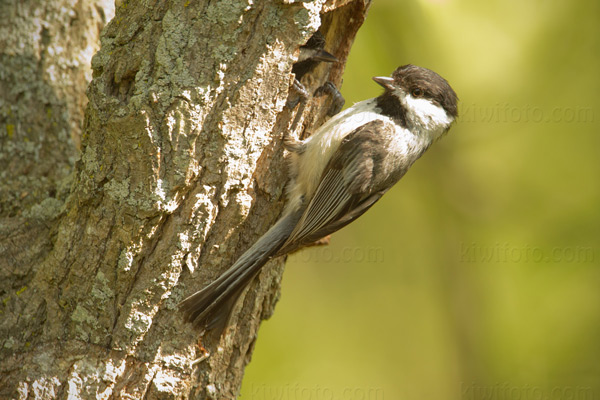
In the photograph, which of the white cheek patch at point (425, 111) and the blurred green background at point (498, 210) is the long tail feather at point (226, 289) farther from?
the blurred green background at point (498, 210)

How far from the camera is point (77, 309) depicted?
198cm

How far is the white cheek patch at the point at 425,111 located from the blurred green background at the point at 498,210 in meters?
0.61

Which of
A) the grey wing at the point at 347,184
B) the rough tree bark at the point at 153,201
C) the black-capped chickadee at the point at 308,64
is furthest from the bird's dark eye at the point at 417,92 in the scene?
the rough tree bark at the point at 153,201

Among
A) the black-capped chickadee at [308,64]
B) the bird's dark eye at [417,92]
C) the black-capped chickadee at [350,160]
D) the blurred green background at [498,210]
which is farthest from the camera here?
the blurred green background at [498,210]

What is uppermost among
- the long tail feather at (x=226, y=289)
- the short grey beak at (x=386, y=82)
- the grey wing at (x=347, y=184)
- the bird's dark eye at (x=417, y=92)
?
the short grey beak at (x=386, y=82)

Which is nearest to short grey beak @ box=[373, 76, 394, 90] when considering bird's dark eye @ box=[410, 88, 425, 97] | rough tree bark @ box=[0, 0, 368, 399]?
bird's dark eye @ box=[410, 88, 425, 97]

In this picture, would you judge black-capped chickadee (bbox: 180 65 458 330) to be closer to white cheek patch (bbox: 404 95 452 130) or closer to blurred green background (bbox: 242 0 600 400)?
white cheek patch (bbox: 404 95 452 130)

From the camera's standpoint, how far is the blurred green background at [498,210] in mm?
3092

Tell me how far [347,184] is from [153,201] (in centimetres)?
91

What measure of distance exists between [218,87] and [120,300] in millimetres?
884

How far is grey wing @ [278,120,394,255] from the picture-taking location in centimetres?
236

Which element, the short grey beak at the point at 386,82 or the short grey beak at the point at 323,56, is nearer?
the short grey beak at the point at 323,56

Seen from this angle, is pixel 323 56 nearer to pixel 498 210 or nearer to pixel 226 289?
pixel 226 289

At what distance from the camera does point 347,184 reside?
7.86ft
